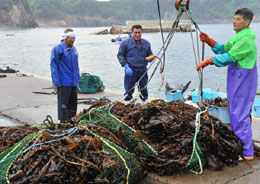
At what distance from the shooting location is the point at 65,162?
3.86 m

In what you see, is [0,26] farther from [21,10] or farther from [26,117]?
[26,117]

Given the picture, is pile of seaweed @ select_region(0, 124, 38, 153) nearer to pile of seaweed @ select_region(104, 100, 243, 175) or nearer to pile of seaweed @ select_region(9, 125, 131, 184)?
pile of seaweed @ select_region(9, 125, 131, 184)

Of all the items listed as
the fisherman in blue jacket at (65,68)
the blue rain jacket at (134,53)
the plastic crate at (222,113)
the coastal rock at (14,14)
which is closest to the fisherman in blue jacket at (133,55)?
the blue rain jacket at (134,53)

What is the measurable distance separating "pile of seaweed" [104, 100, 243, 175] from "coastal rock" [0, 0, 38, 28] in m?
192

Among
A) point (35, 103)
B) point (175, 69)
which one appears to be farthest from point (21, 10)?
point (35, 103)

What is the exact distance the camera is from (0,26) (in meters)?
181

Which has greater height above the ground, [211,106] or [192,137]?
[192,137]

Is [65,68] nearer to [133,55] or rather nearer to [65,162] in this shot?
[133,55]

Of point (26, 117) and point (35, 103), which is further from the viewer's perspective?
point (35, 103)

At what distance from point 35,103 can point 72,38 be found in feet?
11.5

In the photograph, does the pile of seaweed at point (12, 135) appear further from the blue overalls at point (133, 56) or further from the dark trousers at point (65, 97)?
the blue overalls at point (133, 56)

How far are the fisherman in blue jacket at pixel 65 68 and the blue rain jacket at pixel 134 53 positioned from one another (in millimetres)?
1531

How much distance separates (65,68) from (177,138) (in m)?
3.20

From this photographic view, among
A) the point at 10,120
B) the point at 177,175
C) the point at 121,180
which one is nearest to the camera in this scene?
the point at 121,180
